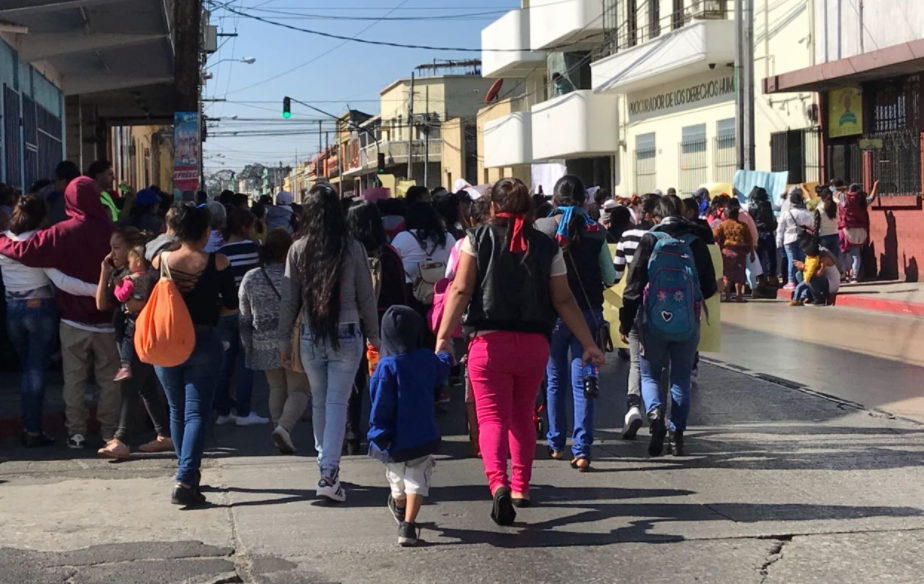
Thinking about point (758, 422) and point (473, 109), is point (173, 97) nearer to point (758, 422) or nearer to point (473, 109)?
point (758, 422)

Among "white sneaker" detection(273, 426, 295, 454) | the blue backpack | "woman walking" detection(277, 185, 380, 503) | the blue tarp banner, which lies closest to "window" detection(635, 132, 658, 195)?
the blue tarp banner

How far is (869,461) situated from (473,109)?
75.3 m

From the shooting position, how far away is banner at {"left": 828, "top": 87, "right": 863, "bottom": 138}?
22.6 m

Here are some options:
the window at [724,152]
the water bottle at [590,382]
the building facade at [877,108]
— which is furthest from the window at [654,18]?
the water bottle at [590,382]

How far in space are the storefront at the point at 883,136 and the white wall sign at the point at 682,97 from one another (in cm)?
466

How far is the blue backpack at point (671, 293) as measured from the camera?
7.86m

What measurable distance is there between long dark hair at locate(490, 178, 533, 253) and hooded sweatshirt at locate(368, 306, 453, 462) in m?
0.79

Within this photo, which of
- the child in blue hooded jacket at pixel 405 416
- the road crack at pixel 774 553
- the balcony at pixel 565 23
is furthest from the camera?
the balcony at pixel 565 23

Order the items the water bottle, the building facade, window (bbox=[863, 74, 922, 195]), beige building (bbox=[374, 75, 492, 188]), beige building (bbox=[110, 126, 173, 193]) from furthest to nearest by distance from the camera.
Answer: beige building (bbox=[374, 75, 492, 188]) < beige building (bbox=[110, 126, 173, 193]) < window (bbox=[863, 74, 922, 195]) < the building facade < the water bottle

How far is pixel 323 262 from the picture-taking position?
22.6 ft

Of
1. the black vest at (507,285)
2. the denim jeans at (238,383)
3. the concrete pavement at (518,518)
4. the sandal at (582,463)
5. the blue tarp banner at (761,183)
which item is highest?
the blue tarp banner at (761,183)

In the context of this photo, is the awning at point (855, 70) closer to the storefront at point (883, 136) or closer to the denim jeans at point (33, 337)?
the storefront at point (883, 136)

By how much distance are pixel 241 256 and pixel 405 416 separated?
13.2ft

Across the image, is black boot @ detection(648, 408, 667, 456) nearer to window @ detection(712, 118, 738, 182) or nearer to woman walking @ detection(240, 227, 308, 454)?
woman walking @ detection(240, 227, 308, 454)
